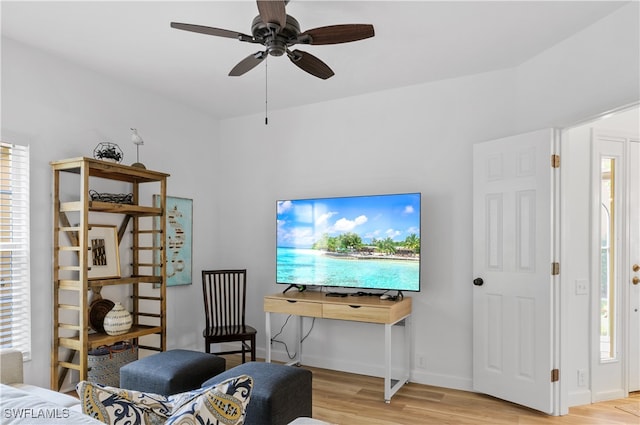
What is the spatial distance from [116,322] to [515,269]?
3.23m

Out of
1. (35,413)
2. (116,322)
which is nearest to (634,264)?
(35,413)

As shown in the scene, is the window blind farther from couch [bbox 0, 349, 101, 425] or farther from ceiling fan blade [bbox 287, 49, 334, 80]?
ceiling fan blade [bbox 287, 49, 334, 80]

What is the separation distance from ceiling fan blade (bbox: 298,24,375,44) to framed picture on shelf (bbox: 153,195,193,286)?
103 inches

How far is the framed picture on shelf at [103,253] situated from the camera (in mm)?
3449

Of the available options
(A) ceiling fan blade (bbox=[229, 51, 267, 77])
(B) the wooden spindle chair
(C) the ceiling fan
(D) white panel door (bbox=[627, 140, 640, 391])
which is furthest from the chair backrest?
(D) white panel door (bbox=[627, 140, 640, 391])

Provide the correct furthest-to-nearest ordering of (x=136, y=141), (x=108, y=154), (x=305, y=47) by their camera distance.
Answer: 1. (x=136, y=141)
2. (x=108, y=154)
3. (x=305, y=47)

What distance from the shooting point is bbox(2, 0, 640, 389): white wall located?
3.13m

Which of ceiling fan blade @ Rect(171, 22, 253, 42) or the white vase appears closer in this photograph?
ceiling fan blade @ Rect(171, 22, 253, 42)

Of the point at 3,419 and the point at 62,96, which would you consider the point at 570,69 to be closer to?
the point at 3,419

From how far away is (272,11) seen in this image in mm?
2039

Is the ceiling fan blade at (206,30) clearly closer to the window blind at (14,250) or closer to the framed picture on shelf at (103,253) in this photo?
the window blind at (14,250)

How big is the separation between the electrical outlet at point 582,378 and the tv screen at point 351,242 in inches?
56.2

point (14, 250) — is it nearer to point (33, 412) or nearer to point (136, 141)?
point (136, 141)

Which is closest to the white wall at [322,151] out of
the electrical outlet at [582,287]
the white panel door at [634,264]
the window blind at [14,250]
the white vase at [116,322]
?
the window blind at [14,250]
